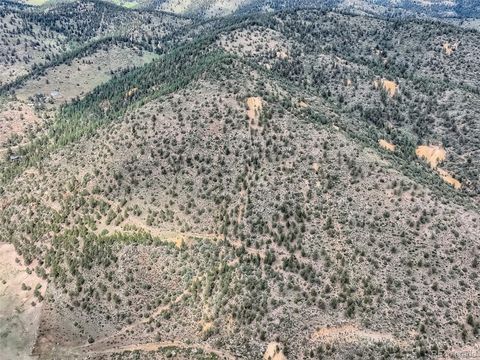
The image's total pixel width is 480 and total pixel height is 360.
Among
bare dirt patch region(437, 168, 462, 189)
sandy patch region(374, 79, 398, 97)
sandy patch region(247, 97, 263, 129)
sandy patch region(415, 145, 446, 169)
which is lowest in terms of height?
bare dirt patch region(437, 168, 462, 189)

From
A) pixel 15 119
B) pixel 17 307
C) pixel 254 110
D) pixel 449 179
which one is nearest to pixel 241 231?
pixel 254 110

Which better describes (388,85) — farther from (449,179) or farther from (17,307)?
(17,307)

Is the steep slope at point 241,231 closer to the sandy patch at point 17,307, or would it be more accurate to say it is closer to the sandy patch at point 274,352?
the sandy patch at point 274,352

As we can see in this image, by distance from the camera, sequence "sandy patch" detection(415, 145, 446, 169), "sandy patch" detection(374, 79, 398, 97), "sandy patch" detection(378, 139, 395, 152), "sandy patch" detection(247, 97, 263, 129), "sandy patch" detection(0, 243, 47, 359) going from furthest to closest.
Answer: "sandy patch" detection(374, 79, 398, 97), "sandy patch" detection(415, 145, 446, 169), "sandy patch" detection(378, 139, 395, 152), "sandy patch" detection(247, 97, 263, 129), "sandy patch" detection(0, 243, 47, 359)

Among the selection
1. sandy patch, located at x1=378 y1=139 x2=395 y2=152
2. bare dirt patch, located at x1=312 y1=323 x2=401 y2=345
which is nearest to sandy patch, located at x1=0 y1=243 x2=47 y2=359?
bare dirt patch, located at x1=312 y1=323 x2=401 y2=345

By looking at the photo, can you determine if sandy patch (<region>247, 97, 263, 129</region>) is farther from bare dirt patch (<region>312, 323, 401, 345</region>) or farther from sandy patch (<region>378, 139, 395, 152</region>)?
bare dirt patch (<region>312, 323, 401, 345</region>)

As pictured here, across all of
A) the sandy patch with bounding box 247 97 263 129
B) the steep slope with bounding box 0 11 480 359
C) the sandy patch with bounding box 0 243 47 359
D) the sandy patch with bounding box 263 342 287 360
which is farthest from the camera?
the sandy patch with bounding box 247 97 263 129
